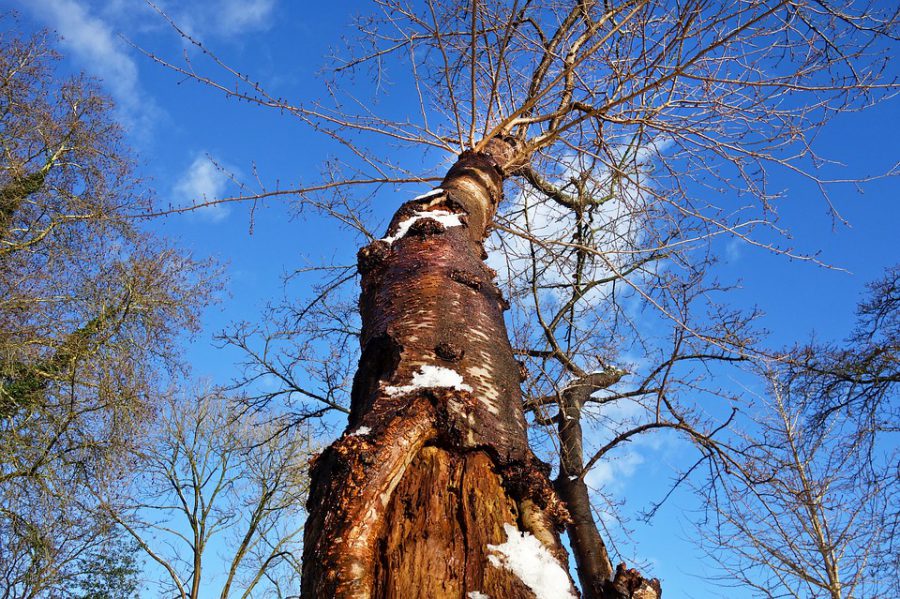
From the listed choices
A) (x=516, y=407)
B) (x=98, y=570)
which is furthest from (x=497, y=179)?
(x=98, y=570)

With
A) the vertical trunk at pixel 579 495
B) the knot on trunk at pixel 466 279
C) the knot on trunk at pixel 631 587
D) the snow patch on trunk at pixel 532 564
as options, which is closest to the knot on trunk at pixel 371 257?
the knot on trunk at pixel 466 279

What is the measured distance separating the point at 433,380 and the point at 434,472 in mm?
247

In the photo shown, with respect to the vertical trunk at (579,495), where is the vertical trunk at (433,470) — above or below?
below

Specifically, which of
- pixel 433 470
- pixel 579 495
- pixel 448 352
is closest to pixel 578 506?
pixel 579 495

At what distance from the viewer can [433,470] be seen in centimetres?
122

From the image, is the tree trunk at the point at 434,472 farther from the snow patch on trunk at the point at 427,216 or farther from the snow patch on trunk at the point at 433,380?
the snow patch on trunk at the point at 427,216

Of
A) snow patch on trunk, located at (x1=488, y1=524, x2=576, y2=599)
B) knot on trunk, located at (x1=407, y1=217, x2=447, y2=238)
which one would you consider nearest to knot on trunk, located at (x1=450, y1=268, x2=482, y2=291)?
knot on trunk, located at (x1=407, y1=217, x2=447, y2=238)

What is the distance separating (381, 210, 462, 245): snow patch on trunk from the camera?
2115mm

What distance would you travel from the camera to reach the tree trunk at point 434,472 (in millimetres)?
1027

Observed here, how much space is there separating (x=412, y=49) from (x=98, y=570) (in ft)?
33.6

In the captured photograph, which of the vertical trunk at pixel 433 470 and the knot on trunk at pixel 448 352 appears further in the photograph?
the knot on trunk at pixel 448 352

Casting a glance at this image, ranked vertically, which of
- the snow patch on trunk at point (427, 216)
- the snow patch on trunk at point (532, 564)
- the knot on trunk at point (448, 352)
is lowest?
the snow patch on trunk at point (532, 564)

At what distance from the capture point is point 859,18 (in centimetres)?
247

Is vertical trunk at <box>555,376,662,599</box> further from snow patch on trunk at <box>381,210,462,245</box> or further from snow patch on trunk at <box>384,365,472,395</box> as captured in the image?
snow patch on trunk at <box>384,365,472,395</box>
